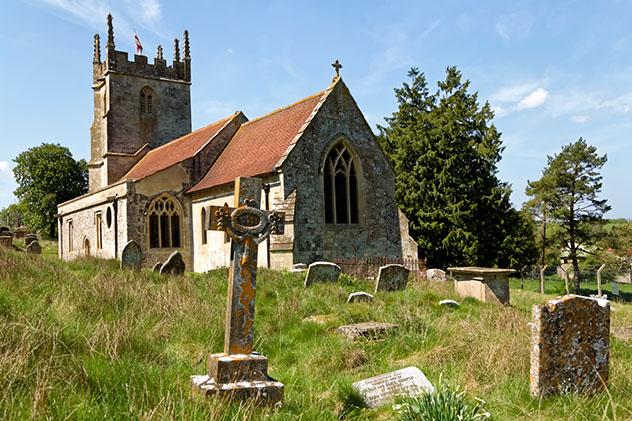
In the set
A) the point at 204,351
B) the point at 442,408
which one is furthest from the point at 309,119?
the point at 442,408

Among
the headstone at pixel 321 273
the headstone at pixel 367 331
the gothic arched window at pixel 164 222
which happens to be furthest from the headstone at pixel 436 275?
the gothic arched window at pixel 164 222

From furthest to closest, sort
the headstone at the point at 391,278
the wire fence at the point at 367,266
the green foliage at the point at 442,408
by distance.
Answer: the wire fence at the point at 367,266 < the headstone at the point at 391,278 < the green foliage at the point at 442,408

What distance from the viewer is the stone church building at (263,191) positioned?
58.2ft

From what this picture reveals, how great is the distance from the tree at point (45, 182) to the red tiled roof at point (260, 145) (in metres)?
36.1

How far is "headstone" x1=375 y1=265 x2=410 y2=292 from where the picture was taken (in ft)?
41.5

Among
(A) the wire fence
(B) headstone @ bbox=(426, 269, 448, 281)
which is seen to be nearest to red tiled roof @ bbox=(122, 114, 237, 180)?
(A) the wire fence

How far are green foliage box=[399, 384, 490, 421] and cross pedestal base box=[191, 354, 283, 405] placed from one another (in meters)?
1.21

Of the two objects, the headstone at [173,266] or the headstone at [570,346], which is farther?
the headstone at [173,266]

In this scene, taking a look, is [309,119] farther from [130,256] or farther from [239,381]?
[239,381]

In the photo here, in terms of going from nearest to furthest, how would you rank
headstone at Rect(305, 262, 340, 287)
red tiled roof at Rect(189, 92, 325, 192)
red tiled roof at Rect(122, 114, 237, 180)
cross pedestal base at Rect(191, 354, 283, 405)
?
cross pedestal base at Rect(191, 354, 283, 405)
headstone at Rect(305, 262, 340, 287)
red tiled roof at Rect(189, 92, 325, 192)
red tiled roof at Rect(122, 114, 237, 180)

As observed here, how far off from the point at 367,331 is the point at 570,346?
10.3 feet

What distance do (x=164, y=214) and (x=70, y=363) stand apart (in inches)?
724

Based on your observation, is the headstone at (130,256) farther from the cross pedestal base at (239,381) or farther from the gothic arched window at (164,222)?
the cross pedestal base at (239,381)

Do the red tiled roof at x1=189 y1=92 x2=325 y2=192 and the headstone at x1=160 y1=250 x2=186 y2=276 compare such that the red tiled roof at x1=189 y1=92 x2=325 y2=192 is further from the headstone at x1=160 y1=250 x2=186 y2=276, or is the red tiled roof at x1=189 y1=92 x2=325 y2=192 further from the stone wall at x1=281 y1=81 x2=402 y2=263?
the headstone at x1=160 y1=250 x2=186 y2=276
